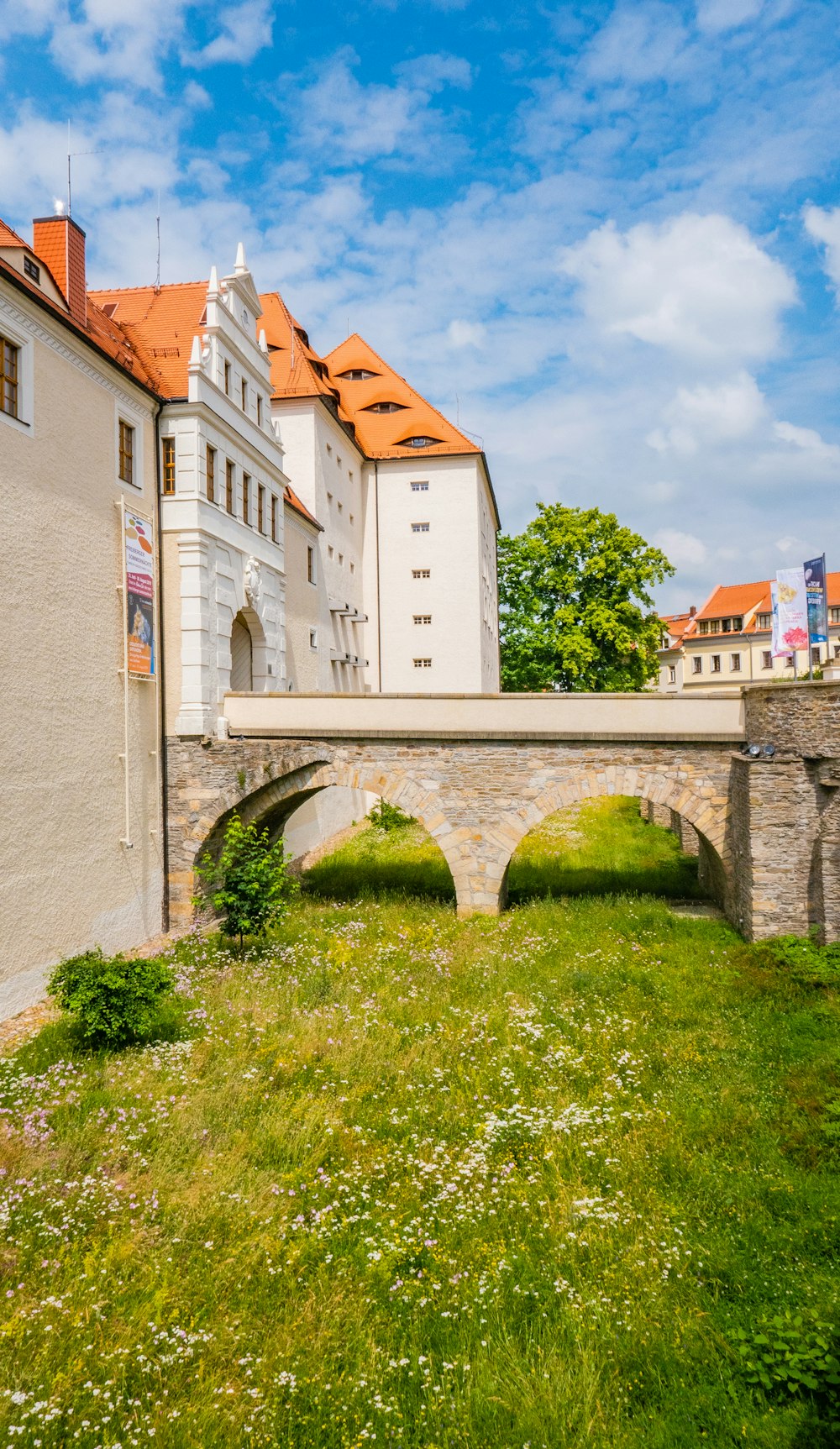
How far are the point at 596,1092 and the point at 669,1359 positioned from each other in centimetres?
348

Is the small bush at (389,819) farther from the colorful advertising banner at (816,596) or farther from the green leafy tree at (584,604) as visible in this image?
the colorful advertising banner at (816,596)

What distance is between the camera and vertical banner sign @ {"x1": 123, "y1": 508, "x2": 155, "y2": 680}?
1484 cm

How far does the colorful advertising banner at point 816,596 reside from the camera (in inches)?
863


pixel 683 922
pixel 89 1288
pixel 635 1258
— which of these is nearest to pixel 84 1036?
pixel 89 1288

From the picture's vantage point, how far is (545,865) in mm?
21000

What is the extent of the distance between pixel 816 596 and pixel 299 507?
549 inches

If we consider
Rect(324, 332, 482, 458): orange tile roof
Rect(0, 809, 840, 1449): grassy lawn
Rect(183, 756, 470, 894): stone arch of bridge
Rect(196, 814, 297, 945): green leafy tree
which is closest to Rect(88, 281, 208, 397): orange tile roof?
Rect(183, 756, 470, 894): stone arch of bridge

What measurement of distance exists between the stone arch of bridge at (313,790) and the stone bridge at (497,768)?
0.08ft

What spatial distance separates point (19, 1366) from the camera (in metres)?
5.46

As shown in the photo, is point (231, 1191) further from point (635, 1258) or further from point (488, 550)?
point (488, 550)

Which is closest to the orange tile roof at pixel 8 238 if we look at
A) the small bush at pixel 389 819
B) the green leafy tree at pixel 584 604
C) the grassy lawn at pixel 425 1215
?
the grassy lawn at pixel 425 1215

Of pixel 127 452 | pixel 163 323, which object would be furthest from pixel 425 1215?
pixel 163 323

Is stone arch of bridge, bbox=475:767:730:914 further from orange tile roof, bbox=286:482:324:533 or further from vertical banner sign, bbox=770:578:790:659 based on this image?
orange tile roof, bbox=286:482:324:533

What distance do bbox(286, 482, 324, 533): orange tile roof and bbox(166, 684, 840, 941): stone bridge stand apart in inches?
310
